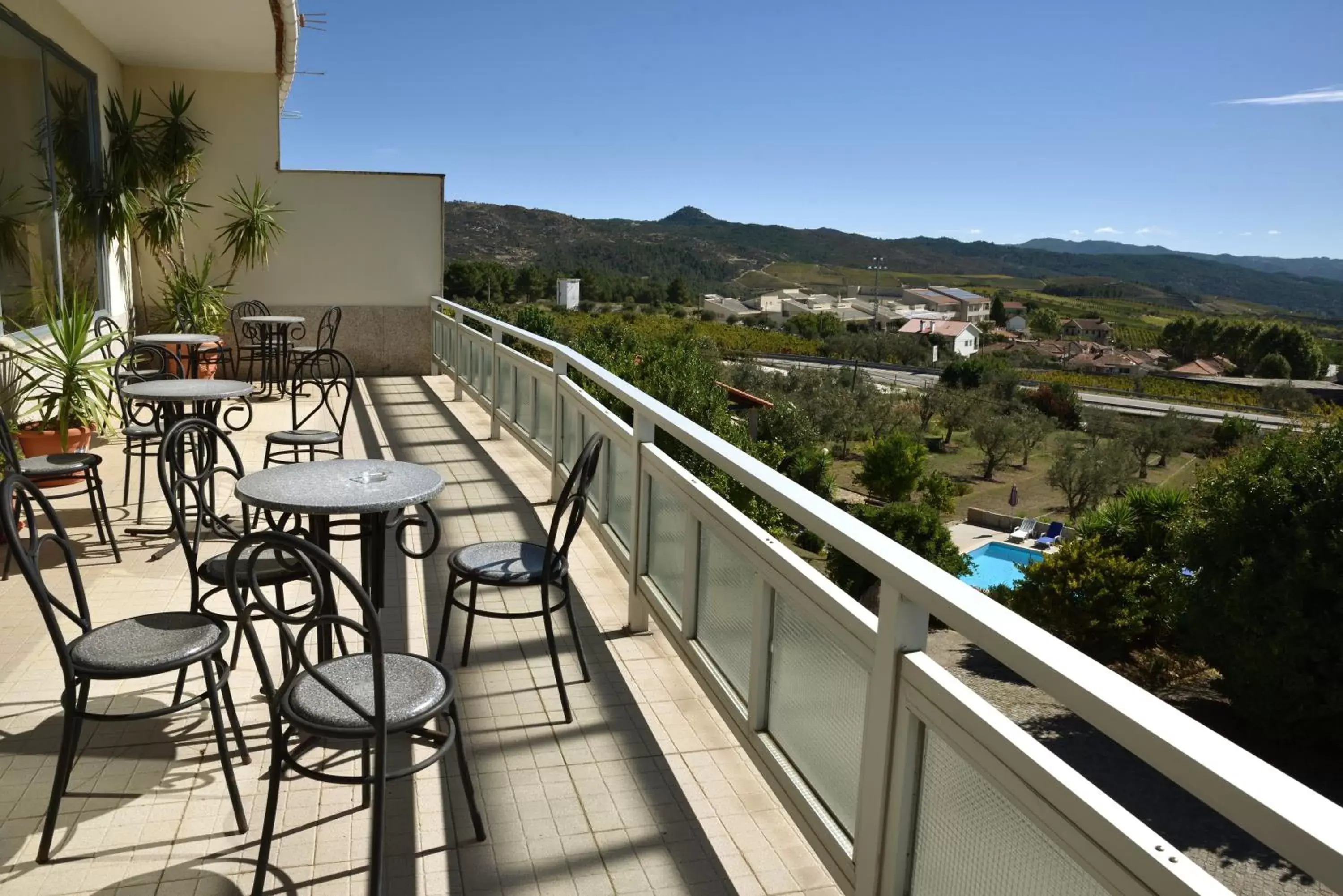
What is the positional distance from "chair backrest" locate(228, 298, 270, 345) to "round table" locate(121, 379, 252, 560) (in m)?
5.64

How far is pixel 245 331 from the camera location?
10.8 m

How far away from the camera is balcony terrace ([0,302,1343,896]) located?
126 centimetres

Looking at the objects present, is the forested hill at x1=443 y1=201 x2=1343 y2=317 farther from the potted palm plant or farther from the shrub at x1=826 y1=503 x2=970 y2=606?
the potted palm plant

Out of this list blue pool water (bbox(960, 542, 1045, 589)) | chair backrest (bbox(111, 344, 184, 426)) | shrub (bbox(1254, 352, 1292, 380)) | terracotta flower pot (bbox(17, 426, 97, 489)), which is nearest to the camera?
chair backrest (bbox(111, 344, 184, 426))

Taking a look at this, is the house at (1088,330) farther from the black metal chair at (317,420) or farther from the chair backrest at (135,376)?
the chair backrest at (135,376)

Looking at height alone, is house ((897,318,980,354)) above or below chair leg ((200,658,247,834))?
below

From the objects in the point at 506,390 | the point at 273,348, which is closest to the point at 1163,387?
the point at 273,348

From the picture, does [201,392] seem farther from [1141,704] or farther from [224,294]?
[224,294]

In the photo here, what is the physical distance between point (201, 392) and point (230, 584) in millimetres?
3108

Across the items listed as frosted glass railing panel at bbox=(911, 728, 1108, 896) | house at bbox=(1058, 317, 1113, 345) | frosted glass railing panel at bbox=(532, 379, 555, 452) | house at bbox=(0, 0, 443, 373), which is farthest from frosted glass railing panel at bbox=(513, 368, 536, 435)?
house at bbox=(1058, 317, 1113, 345)

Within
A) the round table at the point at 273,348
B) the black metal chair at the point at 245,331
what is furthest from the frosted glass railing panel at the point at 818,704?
the black metal chair at the point at 245,331

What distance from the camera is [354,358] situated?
11953mm

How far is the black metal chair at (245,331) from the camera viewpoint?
35.2 feet

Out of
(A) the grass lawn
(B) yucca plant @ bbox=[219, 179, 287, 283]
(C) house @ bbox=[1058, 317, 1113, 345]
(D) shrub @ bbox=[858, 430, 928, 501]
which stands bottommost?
(A) the grass lawn
